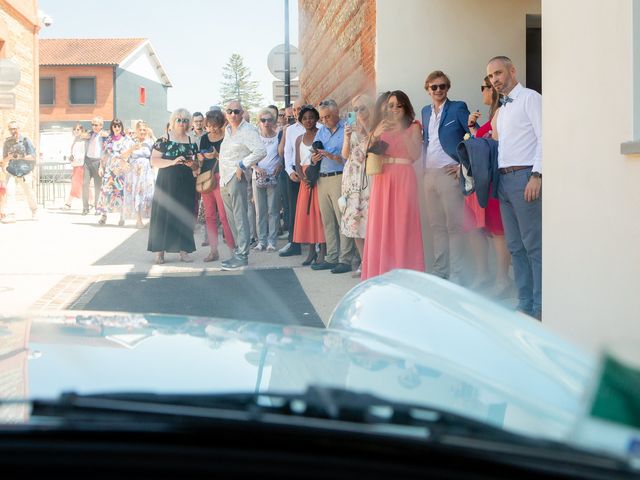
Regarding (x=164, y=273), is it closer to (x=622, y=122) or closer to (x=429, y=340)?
(x=622, y=122)

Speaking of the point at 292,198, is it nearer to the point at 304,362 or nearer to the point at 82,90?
the point at 304,362

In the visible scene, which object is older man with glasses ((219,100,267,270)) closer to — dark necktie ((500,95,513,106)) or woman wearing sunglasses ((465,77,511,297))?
woman wearing sunglasses ((465,77,511,297))

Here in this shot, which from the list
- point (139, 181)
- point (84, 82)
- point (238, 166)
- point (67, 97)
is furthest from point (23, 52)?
point (84, 82)

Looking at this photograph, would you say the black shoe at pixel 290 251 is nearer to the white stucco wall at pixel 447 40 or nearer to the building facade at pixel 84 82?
the white stucco wall at pixel 447 40

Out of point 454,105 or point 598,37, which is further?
point 454,105

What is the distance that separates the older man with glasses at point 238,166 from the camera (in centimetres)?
1082

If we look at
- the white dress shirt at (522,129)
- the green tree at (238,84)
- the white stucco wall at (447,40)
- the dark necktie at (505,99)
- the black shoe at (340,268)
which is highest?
the green tree at (238,84)

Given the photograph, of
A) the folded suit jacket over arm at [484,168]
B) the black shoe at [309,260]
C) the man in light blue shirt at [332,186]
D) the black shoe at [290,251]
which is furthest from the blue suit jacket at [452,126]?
the black shoe at [290,251]

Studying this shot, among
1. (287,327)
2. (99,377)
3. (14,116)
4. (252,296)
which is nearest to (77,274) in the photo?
(252,296)

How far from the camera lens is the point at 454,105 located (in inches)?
333

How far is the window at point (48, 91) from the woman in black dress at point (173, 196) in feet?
156

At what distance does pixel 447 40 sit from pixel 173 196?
391 centimetres

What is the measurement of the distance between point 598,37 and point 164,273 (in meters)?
6.18

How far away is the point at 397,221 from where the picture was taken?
8.38 metres
